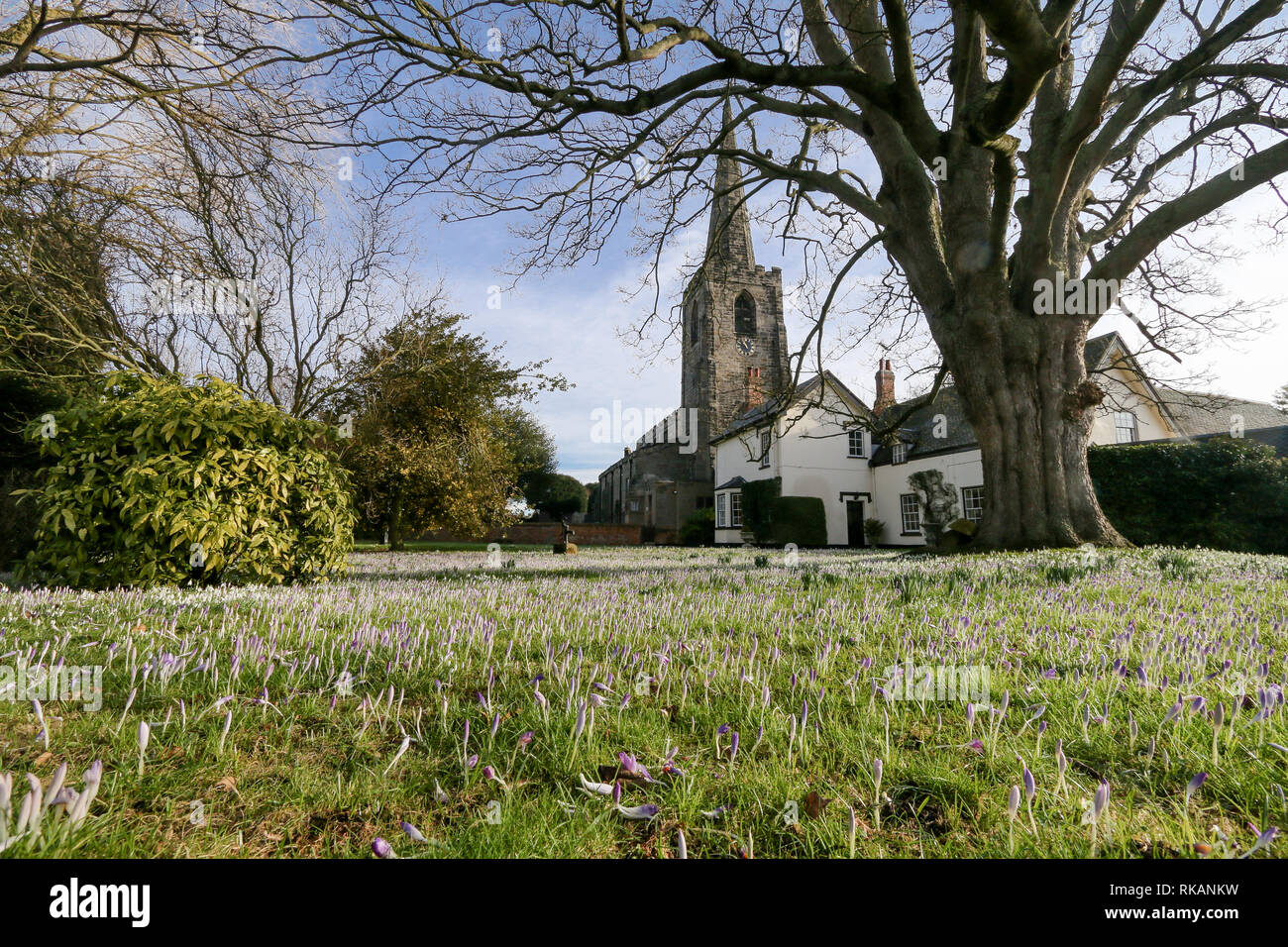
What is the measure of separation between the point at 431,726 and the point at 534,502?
55.7 meters

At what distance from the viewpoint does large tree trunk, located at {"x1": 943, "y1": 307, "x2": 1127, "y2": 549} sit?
1045cm

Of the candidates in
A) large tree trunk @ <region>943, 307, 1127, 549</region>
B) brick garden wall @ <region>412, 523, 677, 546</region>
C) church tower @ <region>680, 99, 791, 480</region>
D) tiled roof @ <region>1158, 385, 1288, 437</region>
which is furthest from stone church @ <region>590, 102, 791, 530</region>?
large tree trunk @ <region>943, 307, 1127, 549</region>

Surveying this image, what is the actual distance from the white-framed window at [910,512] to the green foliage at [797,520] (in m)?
4.26

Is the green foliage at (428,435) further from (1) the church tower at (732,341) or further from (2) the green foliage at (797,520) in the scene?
(1) the church tower at (732,341)

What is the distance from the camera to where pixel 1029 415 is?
1055 cm

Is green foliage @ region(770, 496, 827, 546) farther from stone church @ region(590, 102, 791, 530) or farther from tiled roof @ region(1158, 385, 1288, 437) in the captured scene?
tiled roof @ region(1158, 385, 1288, 437)

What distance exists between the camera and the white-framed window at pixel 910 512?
1126 inches

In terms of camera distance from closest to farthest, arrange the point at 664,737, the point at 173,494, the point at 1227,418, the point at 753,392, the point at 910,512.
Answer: the point at 664,737 < the point at 173,494 < the point at 910,512 < the point at 1227,418 < the point at 753,392

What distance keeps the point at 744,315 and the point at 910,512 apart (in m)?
22.6

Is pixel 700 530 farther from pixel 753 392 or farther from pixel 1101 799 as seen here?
pixel 1101 799

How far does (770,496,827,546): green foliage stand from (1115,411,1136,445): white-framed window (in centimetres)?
1347

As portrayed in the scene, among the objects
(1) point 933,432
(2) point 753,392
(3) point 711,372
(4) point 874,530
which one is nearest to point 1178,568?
(1) point 933,432
